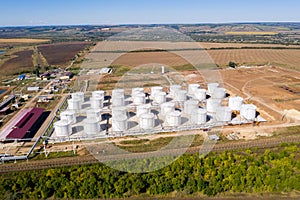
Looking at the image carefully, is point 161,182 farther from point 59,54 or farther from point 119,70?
point 59,54

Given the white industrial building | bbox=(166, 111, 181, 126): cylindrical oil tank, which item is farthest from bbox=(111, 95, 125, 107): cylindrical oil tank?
bbox=(166, 111, 181, 126): cylindrical oil tank

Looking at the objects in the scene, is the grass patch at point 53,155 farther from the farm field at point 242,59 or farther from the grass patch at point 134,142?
the farm field at point 242,59

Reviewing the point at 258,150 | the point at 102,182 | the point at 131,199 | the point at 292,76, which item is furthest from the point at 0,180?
the point at 292,76

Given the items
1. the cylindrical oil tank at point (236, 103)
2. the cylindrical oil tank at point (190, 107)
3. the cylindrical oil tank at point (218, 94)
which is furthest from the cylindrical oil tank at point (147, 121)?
the cylindrical oil tank at point (218, 94)

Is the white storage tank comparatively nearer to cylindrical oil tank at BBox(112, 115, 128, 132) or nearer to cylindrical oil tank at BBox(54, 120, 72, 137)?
cylindrical oil tank at BBox(54, 120, 72, 137)

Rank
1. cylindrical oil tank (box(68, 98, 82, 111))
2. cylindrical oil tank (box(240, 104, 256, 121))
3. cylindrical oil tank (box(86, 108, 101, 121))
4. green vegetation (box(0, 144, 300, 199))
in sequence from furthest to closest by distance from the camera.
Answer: cylindrical oil tank (box(68, 98, 82, 111)) < cylindrical oil tank (box(240, 104, 256, 121)) < cylindrical oil tank (box(86, 108, 101, 121)) < green vegetation (box(0, 144, 300, 199))

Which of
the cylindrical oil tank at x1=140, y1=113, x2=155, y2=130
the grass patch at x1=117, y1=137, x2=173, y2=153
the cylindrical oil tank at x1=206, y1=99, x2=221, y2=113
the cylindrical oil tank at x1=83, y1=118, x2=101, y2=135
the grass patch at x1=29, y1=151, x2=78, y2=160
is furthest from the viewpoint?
the cylindrical oil tank at x1=206, y1=99, x2=221, y2=113
